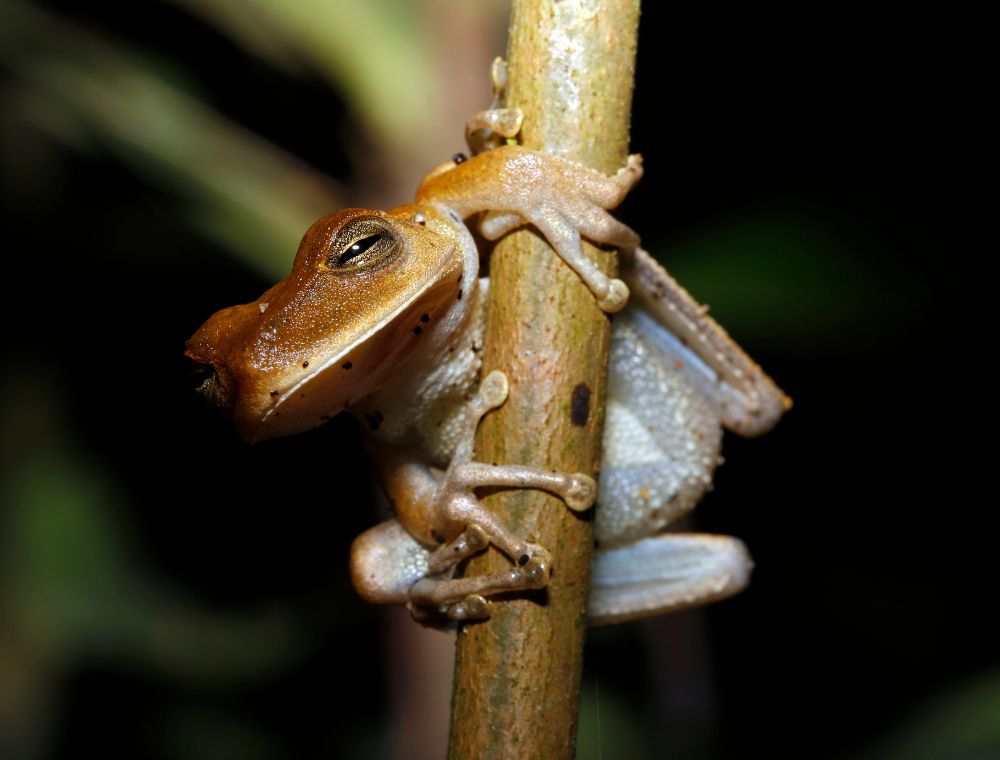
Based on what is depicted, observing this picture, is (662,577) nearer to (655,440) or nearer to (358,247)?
(655,440)

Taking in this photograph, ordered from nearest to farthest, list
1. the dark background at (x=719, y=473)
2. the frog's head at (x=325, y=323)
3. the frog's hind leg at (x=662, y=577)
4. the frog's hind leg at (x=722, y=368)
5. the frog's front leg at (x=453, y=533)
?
the frog's front leg at (x=453, y=533)
the frog's head at (x=325, y=323)
the frog's hind leg at (x=722, y=368)
the frog's hind leg at (x=662, y=577)
the dark background at (x=719, y=473)

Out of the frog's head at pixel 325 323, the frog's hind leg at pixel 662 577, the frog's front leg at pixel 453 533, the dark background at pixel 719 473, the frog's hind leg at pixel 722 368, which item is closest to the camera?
the frog's front leg at pixel 453 533

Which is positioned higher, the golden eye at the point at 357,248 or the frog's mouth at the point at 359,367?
the golden eye at the point at 357,248

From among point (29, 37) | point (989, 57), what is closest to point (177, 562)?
point (29, 37)

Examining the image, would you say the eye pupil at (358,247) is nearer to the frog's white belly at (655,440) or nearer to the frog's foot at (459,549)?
the frog's foot at (459,549)

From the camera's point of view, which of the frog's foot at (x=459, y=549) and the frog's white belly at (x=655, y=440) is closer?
the frog's foot at (x=459, y=549)

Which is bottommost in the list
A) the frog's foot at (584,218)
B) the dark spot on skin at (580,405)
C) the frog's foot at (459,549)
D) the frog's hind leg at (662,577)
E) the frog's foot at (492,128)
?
the frog's foot at (459,549)

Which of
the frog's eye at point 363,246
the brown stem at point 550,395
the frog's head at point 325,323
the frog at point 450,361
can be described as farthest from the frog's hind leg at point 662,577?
the frog's eye at point 363,246

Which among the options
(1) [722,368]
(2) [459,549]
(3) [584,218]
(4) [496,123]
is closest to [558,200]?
(3) [584,218]
